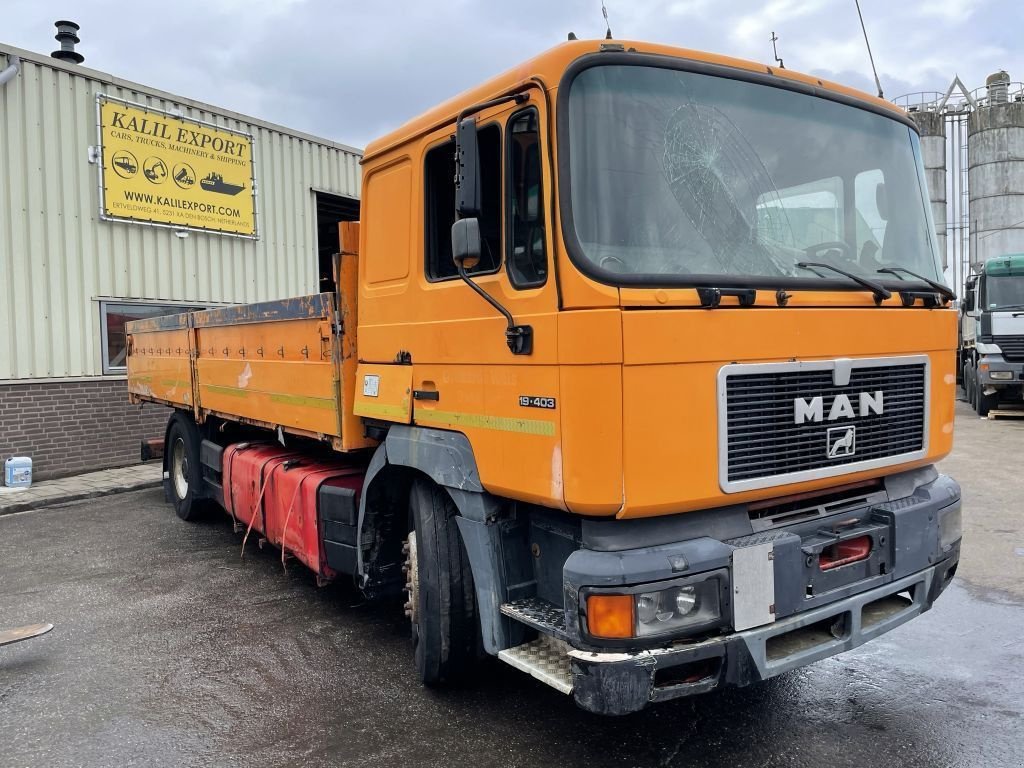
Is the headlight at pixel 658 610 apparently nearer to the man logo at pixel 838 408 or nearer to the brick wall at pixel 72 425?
the man logo at pixel 838 408

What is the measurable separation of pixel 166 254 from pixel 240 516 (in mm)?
6637

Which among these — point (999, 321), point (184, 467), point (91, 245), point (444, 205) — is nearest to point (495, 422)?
point (444, 205)

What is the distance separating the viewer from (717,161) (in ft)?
9.72

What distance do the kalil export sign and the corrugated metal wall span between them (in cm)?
16

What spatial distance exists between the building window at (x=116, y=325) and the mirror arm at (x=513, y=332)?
9.11 meters

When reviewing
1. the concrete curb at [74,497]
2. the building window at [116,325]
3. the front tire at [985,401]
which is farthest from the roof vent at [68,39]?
the front tire at [985,401]

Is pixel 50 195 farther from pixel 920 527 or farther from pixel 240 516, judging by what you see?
pixel 920 527

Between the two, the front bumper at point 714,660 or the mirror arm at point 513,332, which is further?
the mirror arm at point 513,332

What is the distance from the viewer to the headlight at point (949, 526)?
3.39m

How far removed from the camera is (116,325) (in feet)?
35.2

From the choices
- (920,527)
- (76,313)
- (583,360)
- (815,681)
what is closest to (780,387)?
(583,360)

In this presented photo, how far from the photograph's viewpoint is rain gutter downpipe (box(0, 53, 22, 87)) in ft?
30.4

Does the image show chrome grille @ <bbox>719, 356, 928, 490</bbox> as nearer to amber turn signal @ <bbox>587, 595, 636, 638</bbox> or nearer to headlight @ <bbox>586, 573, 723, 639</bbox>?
headlight @ <bbox>586, 573, 723, 639</bbox>

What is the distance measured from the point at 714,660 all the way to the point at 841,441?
1.04 m
